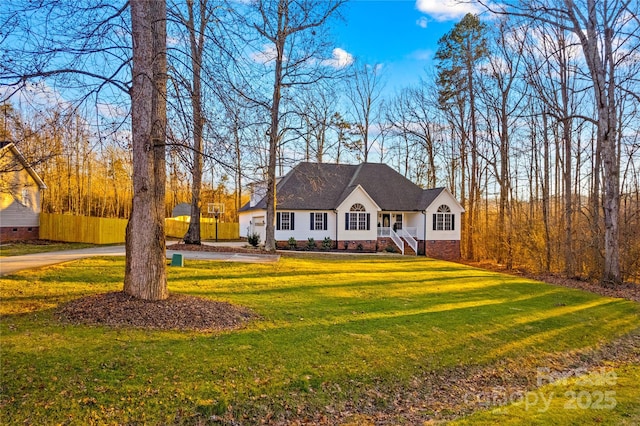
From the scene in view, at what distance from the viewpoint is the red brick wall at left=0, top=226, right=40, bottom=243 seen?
21609 millimetres

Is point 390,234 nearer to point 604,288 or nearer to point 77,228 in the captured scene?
point 604,288

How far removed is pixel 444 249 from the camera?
27.9m

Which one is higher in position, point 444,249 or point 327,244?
point 327,244

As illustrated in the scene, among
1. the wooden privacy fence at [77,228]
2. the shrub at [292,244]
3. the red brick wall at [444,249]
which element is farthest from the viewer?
the red brick wall at [444,249]

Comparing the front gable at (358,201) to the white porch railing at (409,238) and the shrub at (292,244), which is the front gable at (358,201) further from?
the shrub at (292,244)

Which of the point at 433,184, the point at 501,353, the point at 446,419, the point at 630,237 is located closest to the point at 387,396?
the point at 446,419

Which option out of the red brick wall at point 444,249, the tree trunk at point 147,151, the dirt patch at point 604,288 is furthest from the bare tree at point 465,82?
the tree trunk at point 147,151

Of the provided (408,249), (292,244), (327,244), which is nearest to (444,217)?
(408,249)

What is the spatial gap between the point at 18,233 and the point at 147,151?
21615mm

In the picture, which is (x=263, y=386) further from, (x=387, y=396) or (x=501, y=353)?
(x=501, y=353)

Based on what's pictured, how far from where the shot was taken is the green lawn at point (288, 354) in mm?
4148

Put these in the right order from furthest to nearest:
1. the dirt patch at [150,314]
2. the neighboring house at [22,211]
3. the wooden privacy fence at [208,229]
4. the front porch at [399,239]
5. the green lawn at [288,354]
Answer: the wooden privacy fence at [208,229] < the front porch at [399,239] < the neighboring house at [22,211] < the dirt patch at [150,314] < the green lawn at [288,354]

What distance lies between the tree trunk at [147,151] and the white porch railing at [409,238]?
2143cm

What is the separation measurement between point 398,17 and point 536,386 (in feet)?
38.4
